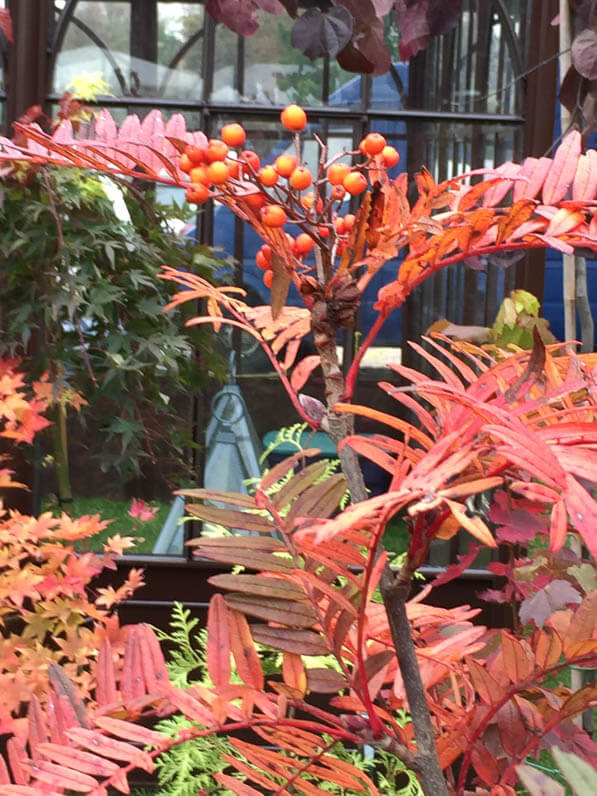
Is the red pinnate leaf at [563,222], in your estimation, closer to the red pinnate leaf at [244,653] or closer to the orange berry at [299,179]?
the orange berry at [299,179]

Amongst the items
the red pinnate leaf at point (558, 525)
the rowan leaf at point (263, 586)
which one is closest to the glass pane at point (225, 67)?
the rowan leaf at point (263, 586)

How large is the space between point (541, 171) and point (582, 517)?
0.34 m

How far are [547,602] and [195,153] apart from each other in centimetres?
66

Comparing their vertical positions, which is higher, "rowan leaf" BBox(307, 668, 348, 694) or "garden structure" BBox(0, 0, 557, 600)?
"garden structure" BBox(0, 0, 557, 600)

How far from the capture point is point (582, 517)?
1.21 ft

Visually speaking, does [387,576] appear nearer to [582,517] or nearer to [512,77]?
[582,517]

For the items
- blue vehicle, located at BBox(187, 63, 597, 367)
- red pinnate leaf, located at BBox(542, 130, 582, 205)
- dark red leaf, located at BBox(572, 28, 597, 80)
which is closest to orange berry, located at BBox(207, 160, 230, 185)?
red pinnate leaf, located at BBox(542, 130, 582, 205)

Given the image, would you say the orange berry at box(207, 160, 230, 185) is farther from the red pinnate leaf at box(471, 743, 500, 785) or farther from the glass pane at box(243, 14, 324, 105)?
the glass pane at box(243, 14, 324, 105)

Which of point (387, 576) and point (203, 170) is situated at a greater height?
point (203, 170)

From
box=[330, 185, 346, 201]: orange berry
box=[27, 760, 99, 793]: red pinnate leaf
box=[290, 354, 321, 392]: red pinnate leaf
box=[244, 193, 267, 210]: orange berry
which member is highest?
box=[330, 185, 346, 201]: orange berry

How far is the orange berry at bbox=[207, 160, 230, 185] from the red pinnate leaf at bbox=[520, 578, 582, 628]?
0.62 m

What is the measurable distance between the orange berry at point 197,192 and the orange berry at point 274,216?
48 millimetres

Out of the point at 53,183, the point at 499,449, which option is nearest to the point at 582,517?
the point at 499,449

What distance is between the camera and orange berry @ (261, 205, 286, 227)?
0.59 m
